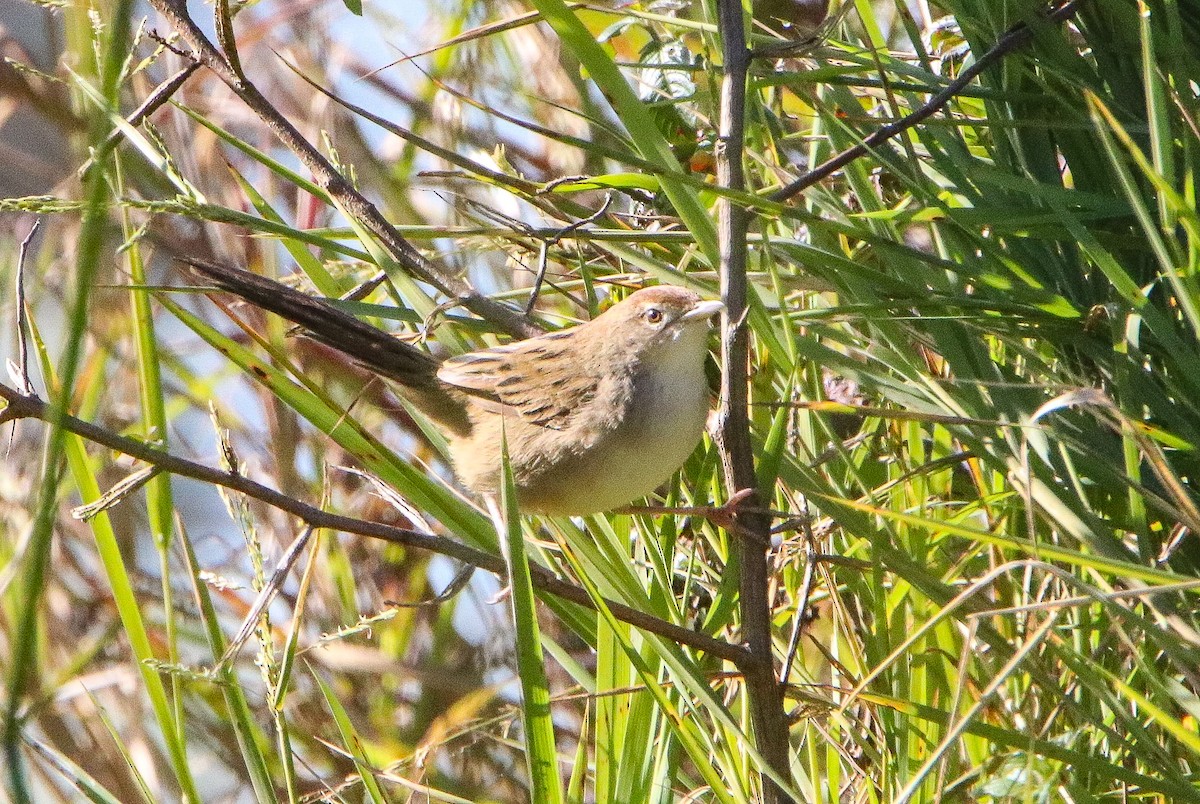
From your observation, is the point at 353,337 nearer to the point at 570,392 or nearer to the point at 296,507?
the point at 570,392

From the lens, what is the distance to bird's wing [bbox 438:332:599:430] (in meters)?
3.02

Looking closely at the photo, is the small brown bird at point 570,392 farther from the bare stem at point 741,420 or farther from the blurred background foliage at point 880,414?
the bare stem at point 741,420

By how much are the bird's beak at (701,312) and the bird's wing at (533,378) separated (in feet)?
0.97

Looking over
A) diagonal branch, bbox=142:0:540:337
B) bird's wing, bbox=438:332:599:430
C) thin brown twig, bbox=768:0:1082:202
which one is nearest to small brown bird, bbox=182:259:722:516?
bird's wing, bbox=438:332:599:430

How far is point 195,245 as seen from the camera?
4.34m

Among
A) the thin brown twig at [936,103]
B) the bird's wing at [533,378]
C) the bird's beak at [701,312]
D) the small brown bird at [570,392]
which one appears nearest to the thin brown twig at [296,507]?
the thin brown twig at [936,103]

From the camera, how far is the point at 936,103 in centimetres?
181

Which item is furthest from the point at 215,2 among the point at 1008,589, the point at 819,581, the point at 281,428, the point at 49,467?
the point at 281,428

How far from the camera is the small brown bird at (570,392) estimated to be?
2625 millimetres

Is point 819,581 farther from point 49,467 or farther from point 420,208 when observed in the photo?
point 420,208

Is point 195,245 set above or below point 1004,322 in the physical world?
above

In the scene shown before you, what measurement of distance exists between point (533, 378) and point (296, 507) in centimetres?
149

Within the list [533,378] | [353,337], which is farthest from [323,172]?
[533,378]

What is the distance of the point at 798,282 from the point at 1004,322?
1.29 feet
